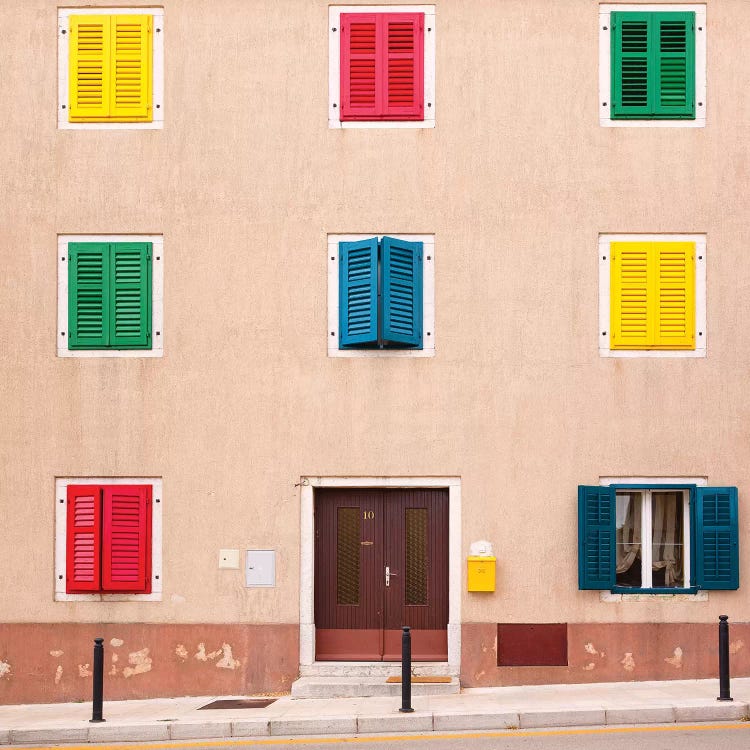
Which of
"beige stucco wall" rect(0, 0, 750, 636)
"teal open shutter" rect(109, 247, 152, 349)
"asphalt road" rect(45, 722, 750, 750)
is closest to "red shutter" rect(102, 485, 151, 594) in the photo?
"beige stucco wall" rect(0, 0, 750, 636)

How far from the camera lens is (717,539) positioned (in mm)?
15016

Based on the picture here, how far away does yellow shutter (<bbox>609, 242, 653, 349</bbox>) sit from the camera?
49.9 ft

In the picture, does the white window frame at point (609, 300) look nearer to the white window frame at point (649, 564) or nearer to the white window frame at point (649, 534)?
the white window frame at point (649, 564)

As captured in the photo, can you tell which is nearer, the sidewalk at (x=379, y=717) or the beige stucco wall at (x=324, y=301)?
the sidewalk at (x=379, y=717)

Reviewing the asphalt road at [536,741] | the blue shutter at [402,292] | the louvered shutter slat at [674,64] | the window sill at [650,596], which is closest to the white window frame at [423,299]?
the blue shutter at [402,292]

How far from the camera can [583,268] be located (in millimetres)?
15273

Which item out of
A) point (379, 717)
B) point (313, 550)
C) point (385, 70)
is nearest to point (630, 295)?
point (385, 70)

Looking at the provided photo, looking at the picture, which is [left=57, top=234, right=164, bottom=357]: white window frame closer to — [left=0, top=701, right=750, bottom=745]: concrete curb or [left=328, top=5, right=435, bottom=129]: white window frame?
[left=328, top=5, right=435, bottom=129]: white window frame

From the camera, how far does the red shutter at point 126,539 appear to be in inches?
596

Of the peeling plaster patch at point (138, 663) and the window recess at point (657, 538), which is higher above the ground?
the window recess at point (657, 538)

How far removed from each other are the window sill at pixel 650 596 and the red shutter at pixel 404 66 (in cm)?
598

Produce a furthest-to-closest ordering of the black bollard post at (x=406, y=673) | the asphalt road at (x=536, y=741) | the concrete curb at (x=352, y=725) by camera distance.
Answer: the black bollard post at (x=406, y=673) < the concrete curb at (x=352, y=725) < the asphalt road at (x=536, y=741)

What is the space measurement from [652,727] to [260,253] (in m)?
6.84

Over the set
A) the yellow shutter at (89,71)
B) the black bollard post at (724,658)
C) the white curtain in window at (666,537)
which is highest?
the yellow shutter at (89,71)
